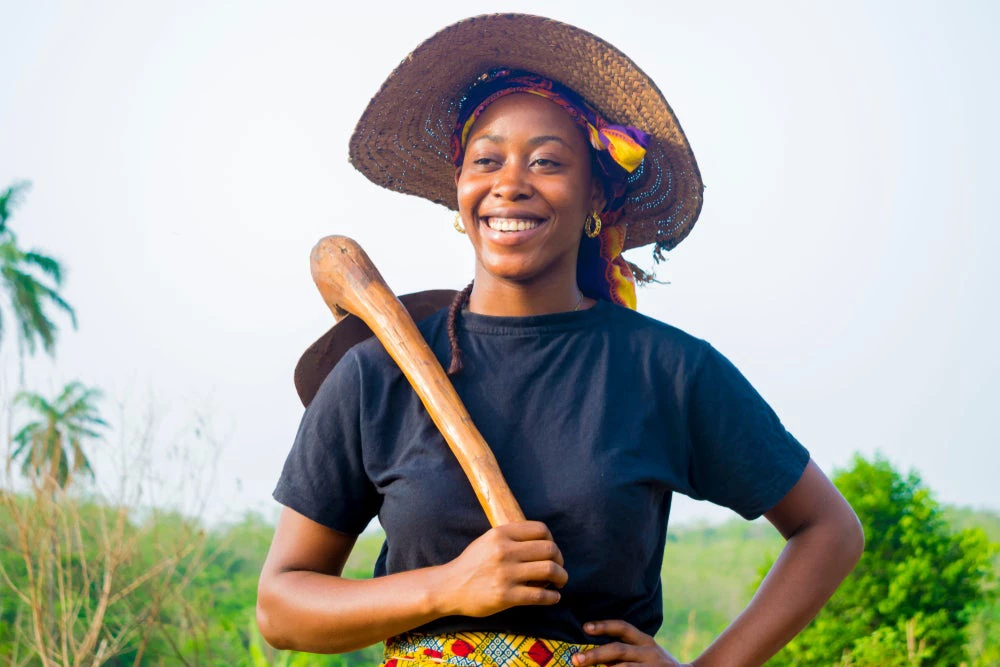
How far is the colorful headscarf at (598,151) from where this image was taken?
2.34 meters

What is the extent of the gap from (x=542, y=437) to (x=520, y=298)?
38 cm

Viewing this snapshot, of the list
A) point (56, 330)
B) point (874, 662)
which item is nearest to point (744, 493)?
point (874, 662)

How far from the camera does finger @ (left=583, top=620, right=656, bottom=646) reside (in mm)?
1951

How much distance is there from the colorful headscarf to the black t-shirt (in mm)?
213

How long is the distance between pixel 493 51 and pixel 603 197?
425mm

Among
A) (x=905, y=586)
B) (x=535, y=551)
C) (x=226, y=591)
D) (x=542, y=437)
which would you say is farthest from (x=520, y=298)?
(x=226, y=591)

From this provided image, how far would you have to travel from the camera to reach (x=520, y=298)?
231 centimetres

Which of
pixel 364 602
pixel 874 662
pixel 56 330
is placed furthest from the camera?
pixel 56 330

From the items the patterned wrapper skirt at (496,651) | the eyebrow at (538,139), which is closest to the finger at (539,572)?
the patterned wrapper skirt at (496,651)

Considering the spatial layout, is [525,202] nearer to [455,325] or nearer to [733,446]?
[455,325]

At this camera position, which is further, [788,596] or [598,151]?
[598,151]

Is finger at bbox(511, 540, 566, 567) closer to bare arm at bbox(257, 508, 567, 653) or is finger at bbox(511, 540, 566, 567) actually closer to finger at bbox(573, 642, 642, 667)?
bare arm at bbox(257, 508, 567, 653)

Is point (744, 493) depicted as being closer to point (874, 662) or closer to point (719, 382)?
point (719, 382)

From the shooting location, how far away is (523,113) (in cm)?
232
